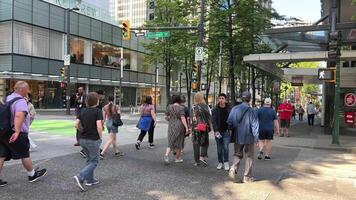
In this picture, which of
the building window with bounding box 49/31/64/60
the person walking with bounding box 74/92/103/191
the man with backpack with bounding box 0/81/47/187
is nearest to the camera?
the man with backpack with bounding box 0/81/47/187

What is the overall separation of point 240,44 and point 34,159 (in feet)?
61.9

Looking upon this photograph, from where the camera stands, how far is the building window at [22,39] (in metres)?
36.4

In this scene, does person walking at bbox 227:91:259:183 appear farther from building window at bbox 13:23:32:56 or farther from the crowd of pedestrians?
building window at bbox 13:23:32:56

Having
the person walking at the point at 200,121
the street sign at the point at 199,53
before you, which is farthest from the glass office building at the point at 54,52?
the person walking at the point at 200,121

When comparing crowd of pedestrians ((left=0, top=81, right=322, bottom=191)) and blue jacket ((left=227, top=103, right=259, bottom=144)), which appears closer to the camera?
crowd of pedestrians ((left=0, top=81, right=322, bottom=191))

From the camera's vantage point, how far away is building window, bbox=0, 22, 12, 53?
119 ft

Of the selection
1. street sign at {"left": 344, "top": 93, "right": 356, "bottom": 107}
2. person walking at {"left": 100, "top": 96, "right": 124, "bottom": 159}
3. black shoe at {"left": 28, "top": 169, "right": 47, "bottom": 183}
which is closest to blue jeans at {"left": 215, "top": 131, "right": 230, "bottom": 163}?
person walking at {"left": 100, "top": 96, "right": 124, "bottom": 159}

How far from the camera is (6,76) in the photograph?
35.7 metres

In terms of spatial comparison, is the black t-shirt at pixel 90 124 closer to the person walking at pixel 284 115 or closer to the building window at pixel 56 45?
the person walking at pixel 284 115

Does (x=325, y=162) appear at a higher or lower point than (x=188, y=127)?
lower

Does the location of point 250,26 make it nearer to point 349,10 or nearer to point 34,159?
point 349,10

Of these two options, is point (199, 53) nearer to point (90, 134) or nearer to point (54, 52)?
point (90, 134)

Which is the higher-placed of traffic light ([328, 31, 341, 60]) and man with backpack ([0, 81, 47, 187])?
traffic light ([328, 31, 341, 60])

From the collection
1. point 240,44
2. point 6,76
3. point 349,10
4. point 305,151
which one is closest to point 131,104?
point 6,76
